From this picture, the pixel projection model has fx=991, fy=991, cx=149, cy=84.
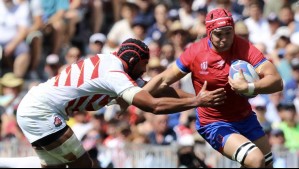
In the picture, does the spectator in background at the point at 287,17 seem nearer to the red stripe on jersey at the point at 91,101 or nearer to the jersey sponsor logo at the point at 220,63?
the jersey sponsor logo at the point at 220,63

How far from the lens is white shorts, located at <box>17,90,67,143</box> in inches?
415

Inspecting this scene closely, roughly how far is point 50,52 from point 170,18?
7.52 ft

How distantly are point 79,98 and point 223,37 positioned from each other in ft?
5.54

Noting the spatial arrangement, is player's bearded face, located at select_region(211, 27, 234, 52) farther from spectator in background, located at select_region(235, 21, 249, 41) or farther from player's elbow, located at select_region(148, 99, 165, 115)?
spectator in background, located at select_region(235, 21, 249, 41)

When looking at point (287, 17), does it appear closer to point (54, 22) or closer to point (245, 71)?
point (54, 22)

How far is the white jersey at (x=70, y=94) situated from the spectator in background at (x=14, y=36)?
678 cm

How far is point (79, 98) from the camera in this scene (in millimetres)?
10430

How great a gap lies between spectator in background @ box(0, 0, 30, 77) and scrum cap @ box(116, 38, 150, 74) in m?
7.30

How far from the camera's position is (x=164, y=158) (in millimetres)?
14273

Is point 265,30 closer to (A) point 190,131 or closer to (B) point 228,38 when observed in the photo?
(A) point 190,131

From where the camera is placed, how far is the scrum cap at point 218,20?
1066 cm

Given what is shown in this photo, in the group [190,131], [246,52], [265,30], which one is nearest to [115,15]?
[265,30]

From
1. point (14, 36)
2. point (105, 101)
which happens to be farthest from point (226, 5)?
point (105, 101)

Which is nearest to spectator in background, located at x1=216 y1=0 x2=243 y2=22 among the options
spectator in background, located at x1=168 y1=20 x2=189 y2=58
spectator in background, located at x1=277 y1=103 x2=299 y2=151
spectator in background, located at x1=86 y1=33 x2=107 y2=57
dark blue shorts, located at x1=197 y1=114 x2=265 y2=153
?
spectator in background, located at x1=168 y1=20 x2=189 y2=58
